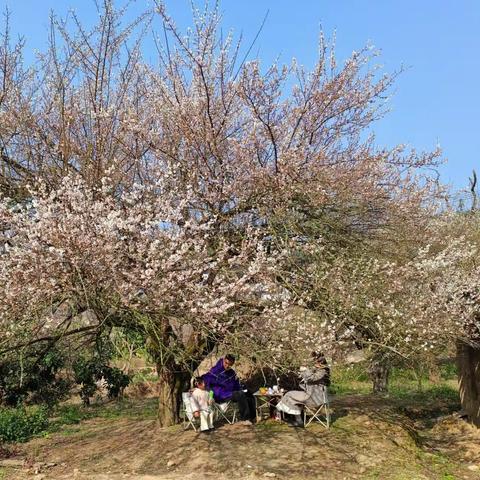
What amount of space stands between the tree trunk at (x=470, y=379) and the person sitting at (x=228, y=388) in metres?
3.85

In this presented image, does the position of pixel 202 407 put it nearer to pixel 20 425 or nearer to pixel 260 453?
pixel 260 453

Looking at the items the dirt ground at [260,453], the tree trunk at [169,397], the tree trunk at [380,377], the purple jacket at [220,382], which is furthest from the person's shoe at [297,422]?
the tree trunk at [380,377]

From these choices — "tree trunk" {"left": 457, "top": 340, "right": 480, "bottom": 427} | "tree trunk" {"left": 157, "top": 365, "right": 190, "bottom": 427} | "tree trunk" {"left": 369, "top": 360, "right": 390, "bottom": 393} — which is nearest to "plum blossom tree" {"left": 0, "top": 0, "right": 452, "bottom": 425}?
"tree trunk" {"left": 157, "top": 365, "right": 190, "bottom": 427}

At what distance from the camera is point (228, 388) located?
8.11 meters

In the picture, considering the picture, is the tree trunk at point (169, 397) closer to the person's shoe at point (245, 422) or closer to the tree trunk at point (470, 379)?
the person's shoe at point (245, 422)

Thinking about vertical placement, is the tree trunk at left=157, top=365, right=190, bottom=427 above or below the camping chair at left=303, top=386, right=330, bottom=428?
above

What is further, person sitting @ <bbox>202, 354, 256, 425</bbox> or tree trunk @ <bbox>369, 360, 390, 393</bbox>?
tree trunk @ <bbox>369, 360, 390, 393</bbox>

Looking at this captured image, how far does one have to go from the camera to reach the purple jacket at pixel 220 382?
8.02 meters

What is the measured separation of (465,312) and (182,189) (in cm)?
462

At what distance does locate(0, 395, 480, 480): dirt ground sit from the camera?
243 inches

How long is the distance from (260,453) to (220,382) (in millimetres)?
1597

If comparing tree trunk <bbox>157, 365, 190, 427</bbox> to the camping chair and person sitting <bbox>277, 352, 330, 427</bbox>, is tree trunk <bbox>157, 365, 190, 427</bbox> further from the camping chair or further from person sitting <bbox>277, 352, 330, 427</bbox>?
the camping chair

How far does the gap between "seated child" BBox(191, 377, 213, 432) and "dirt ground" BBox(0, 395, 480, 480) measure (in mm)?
181

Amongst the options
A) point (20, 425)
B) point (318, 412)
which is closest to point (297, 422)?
point (318, 412)
